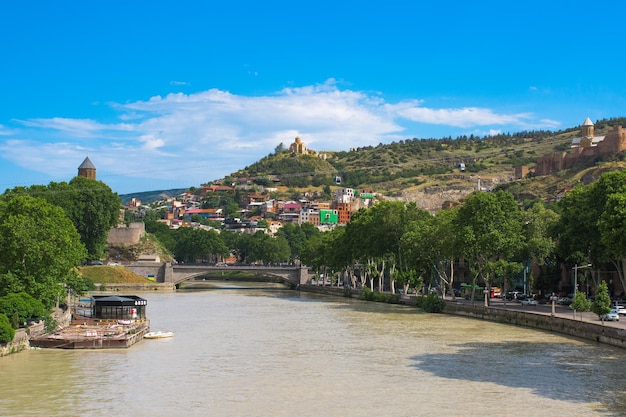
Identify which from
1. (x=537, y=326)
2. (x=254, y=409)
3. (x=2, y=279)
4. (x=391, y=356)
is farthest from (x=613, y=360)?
(x=2, y=279)

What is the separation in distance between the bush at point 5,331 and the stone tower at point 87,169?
126263 millimetres

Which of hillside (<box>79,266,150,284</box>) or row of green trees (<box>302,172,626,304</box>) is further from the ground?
row of green trees (<box>302,172,626,304</box>)

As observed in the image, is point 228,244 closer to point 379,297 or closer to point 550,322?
point 379,297

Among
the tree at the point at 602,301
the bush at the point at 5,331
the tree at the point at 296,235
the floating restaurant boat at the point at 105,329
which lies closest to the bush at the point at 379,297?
the floating restaurant boat at the point at 105,329

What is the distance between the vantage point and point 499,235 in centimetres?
6031

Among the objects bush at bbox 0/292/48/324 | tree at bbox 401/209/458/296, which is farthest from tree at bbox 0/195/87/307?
tree at bbox 401/209/458/296

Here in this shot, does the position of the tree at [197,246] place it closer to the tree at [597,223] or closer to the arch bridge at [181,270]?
the arch bridge at [181,270]

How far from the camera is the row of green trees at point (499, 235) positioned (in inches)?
Result: 2127

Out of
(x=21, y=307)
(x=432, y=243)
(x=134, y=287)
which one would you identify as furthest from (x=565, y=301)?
(x=134, y=287)

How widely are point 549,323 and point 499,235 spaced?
479 inches

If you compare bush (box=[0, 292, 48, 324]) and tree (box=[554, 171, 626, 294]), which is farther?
tree (box=[554, 171, 626, 294])

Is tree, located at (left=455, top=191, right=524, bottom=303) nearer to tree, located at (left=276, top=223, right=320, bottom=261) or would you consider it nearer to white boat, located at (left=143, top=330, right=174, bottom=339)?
white boat, located at (left=143, top=330, right=174, bottom=339)

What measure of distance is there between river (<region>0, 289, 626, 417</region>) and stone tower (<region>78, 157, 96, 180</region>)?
113247 millimetres

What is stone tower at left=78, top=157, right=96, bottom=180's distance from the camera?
159 meters
